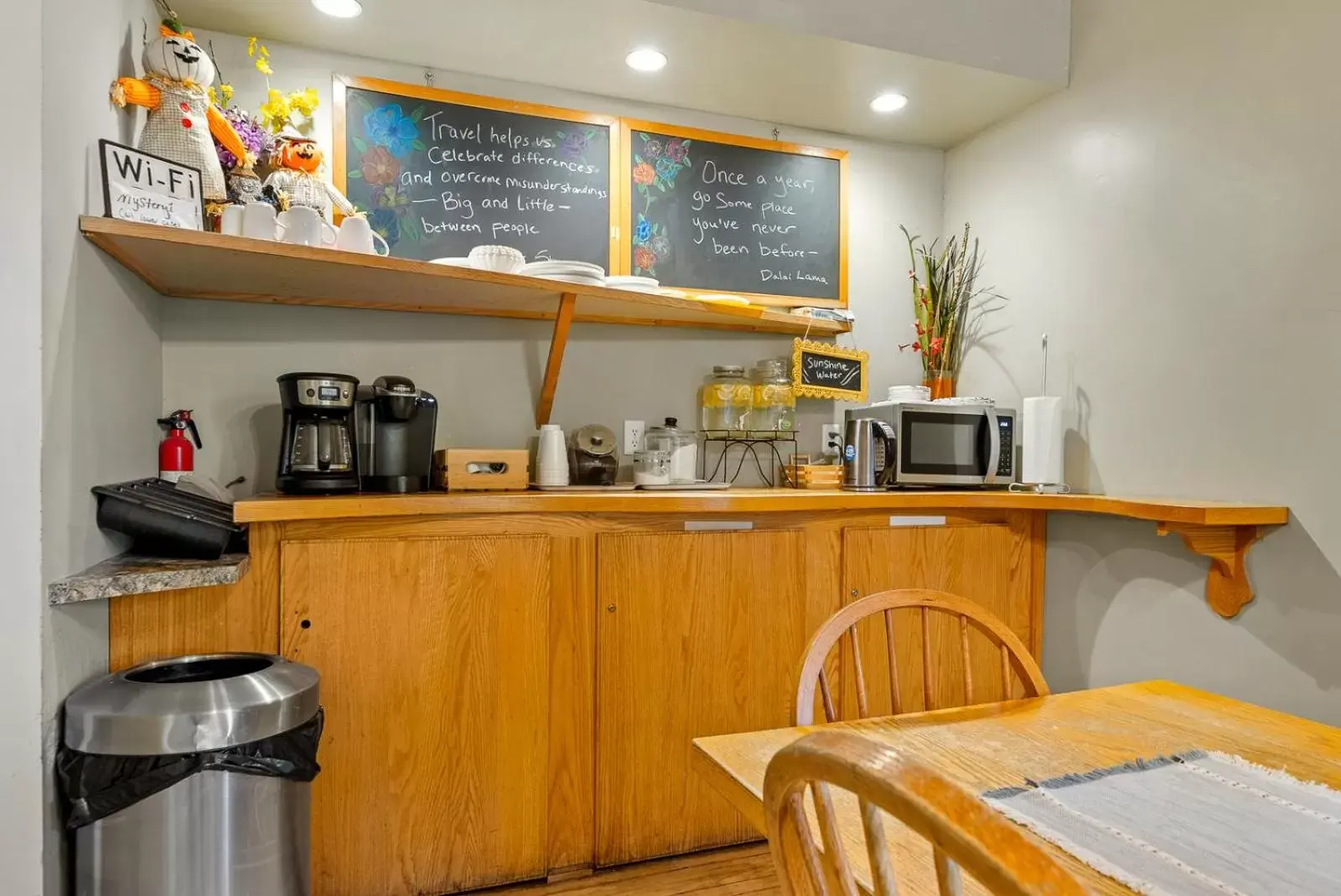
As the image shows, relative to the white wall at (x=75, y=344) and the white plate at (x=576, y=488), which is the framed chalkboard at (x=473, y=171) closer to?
the white wall at (x=75, y=344)

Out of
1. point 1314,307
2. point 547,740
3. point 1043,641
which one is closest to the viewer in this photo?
point 1314,307

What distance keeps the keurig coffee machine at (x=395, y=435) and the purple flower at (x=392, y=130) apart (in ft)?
2.61

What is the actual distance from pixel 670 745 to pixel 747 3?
207 centimetres

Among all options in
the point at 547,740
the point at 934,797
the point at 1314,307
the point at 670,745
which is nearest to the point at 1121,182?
the point at 1314,307

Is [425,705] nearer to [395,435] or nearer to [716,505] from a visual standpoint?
[395,435]

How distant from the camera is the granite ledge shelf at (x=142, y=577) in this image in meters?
1.34

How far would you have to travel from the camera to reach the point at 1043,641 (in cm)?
255

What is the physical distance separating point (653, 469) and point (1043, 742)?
1.51 m

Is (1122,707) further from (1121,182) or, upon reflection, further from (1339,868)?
(1121,182)

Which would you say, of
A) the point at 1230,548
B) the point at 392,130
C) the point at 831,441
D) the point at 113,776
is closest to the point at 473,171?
the point at 392,130

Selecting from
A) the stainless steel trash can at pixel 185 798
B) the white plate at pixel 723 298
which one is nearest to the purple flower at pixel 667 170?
the white plate at pixel 723 298

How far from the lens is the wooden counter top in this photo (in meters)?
1.75

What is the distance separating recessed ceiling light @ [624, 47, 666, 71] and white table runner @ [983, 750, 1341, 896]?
7.27 feet

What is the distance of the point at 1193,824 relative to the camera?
76 centimetres
